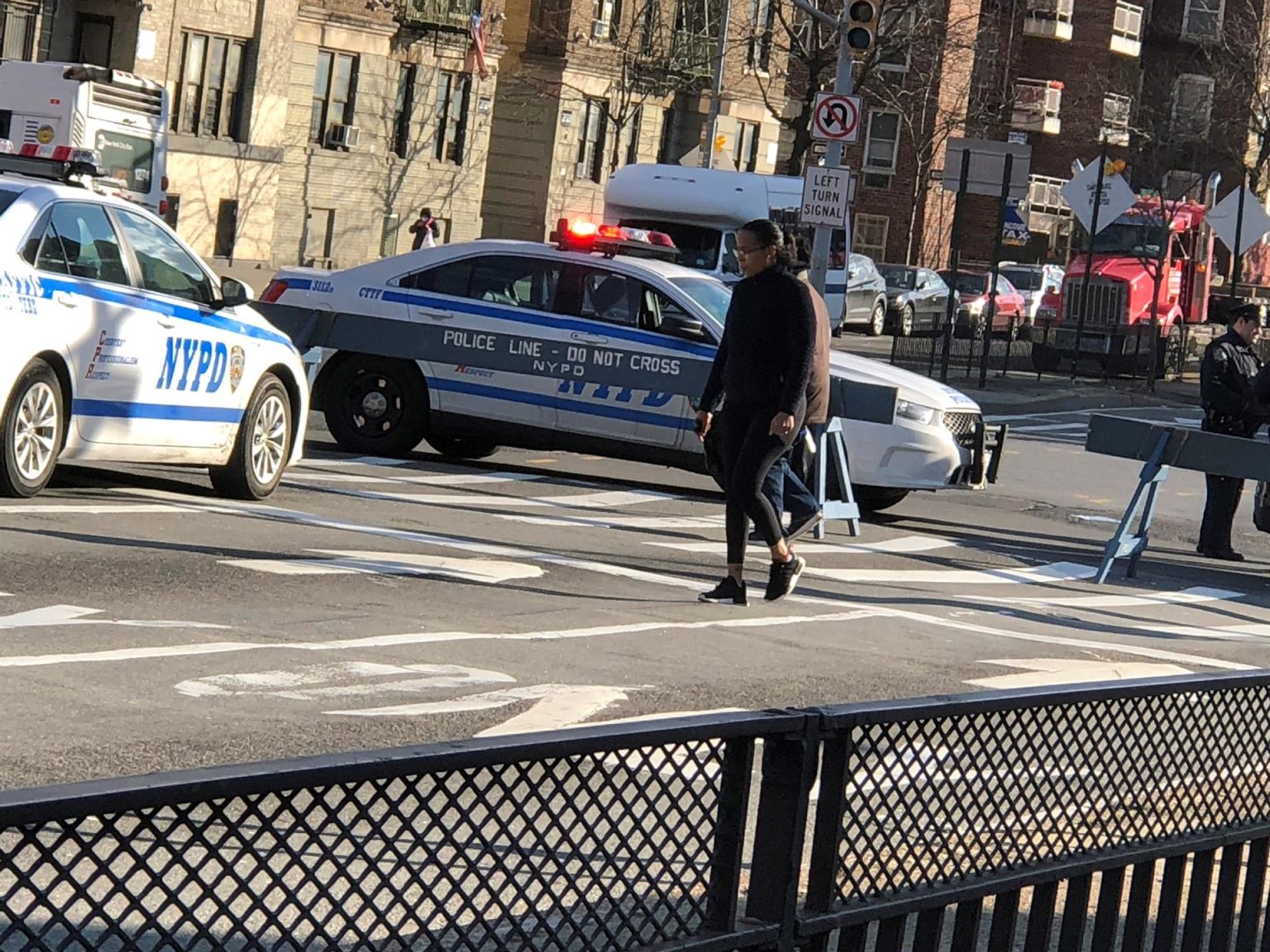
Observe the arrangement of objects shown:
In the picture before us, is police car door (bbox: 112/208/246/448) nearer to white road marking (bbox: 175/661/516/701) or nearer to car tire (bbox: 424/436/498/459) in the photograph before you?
car tire (bbox: 424/436/498/459)

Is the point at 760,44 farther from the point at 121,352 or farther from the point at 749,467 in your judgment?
the point at 749,467

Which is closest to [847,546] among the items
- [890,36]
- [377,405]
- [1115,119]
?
[377,405]

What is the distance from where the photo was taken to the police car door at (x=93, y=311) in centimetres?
1146

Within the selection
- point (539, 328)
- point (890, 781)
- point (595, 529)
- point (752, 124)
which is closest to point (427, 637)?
point (595, 529)

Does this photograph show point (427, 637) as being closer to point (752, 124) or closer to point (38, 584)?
point (38, 584)

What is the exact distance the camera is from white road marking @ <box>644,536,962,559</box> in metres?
13.5

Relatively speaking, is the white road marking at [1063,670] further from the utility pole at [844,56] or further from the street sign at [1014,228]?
the street sign at [1014,228]

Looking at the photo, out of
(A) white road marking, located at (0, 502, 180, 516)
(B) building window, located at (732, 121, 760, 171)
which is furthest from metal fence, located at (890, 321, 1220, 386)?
(A) white road marking, located at (0, 502, 180, 516)

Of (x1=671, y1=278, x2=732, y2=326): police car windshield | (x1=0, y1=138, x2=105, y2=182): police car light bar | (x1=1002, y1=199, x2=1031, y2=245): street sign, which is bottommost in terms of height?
(x1=671, y1=278, x2=732, y2=326): police car windshield

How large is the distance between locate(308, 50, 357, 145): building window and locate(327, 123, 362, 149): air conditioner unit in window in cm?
10

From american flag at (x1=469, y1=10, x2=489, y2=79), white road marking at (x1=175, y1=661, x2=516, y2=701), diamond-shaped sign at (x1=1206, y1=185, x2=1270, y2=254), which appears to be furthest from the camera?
american flag at (x1=469, y1=10, x2=489, y2=79)

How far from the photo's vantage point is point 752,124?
6706 centimetres

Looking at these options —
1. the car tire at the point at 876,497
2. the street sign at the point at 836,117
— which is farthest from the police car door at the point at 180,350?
the street sign at the point at 836,117

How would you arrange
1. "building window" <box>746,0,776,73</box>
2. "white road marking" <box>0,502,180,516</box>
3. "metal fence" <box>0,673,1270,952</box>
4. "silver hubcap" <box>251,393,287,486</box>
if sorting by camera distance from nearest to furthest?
"metal fence" <box>0,673,1270,952</box> → "white road marking" <box>0,502,180,516</box> → "silver hubcap" <box>251,393,287,486</box> → "building window" <box>746,0,776,73</box>
